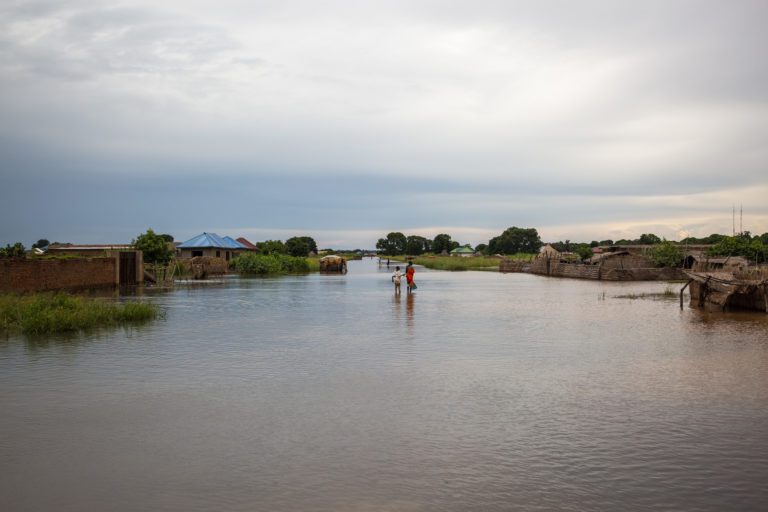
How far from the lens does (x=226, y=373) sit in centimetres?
1241

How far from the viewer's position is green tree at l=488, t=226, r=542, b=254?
153 m

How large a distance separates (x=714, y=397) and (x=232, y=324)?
1492 cm

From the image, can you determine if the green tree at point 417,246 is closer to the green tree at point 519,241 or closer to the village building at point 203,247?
the green tree at point 519,241

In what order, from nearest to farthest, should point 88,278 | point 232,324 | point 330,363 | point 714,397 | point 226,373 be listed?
point 714,397 → point 226,373 → point 330,363 → point 232,324 → point 88,278

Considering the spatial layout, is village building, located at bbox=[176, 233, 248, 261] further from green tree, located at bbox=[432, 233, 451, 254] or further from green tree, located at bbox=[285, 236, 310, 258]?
green tree, located at bbox=[432, 233, 451, 254]

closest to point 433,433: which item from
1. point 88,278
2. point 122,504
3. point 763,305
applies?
point 122,504

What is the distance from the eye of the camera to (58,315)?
1769 cm

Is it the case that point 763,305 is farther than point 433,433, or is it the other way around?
point 763,305

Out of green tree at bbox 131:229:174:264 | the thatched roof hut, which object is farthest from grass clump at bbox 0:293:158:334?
the thatched roof hut

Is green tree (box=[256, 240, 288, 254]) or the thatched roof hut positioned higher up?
green tree (box=[256, 240, 288, 254])

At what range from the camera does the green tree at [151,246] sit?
168 feet

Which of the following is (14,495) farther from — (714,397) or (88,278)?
(88,278)

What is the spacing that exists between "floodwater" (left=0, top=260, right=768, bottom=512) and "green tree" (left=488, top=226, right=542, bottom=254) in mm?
137052

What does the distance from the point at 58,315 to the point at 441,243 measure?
169 metres
